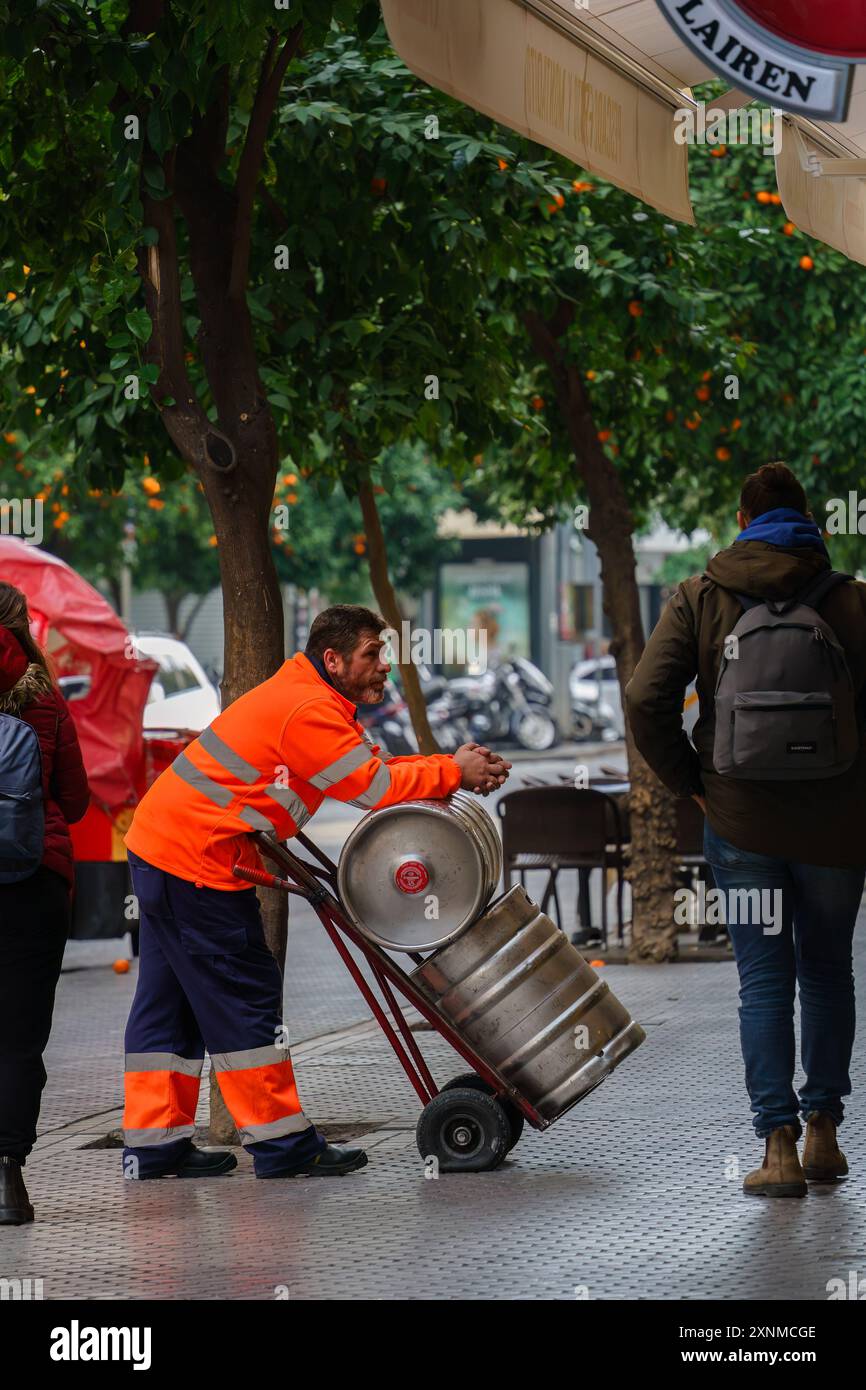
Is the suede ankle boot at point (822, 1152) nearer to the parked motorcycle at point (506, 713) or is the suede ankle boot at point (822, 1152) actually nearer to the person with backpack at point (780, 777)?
the person with backpack at point (780, 777)

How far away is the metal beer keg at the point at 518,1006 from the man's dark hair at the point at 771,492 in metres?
1.35

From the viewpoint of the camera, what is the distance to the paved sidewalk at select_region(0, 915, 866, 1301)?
17.4ft

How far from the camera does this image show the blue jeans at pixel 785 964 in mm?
6031

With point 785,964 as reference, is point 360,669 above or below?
above

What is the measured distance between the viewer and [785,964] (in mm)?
6074

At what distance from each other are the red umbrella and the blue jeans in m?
7.26

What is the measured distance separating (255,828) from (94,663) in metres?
6.89

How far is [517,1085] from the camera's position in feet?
21.5

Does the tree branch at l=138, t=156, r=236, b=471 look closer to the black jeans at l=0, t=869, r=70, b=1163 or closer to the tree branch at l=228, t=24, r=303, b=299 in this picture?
Answer: the tree branch at l=228, t=24, r=303, b=299
